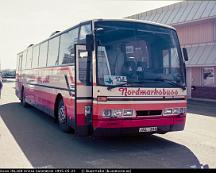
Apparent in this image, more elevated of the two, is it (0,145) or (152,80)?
(152,80)

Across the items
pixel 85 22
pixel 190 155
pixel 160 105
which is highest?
pixel 85 22

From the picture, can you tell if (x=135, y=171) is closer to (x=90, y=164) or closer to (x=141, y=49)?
(x=90, y=164)

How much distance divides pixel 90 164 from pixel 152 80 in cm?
262

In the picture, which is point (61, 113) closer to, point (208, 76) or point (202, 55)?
point (202, 55)

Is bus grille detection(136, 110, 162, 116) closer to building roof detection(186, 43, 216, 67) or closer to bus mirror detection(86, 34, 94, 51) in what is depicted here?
bus mirror detection(86, 34, 94, 51)

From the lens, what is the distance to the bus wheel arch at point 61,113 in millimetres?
9164

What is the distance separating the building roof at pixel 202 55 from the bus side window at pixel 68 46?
13.9 meters

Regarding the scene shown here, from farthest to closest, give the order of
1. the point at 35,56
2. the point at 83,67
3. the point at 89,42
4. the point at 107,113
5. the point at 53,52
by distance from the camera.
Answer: the point at 35,56
the point at 53,52
the point at 83,67
the point at 89,42
the point at 107,113

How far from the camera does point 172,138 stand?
886 centimetres

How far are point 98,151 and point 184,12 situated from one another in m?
20.4

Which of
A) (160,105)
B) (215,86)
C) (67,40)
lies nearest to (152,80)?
(160,105)

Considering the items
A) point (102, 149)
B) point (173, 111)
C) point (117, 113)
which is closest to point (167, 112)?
point (173, 111)

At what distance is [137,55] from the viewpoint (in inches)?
305

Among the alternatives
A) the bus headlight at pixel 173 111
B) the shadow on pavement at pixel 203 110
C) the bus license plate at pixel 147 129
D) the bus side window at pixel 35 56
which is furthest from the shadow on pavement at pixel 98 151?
the shadow on pavement at pixel 203 110
